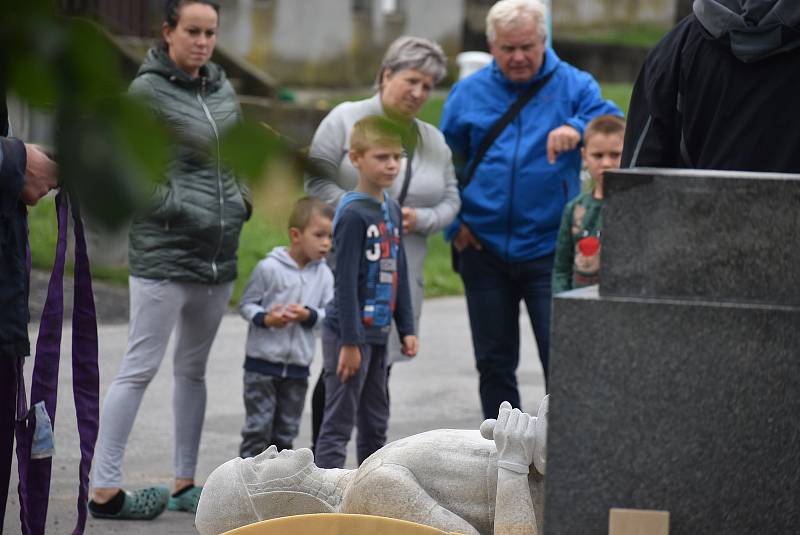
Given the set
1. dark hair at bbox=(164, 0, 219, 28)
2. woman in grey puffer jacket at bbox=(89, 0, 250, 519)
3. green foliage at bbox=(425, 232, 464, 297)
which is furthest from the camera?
green foliage at bbox=(425, 232, 464, 297)

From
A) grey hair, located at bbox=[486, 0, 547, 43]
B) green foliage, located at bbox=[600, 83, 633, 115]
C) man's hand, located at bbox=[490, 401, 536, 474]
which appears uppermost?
grey hair, located at bbox=[486, 0, 547, 43]

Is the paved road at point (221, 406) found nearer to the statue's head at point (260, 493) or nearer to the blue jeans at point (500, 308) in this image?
the blue jeans at point (500, 308)

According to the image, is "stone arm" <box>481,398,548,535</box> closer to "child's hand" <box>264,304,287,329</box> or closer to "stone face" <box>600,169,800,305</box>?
"stone face" <box>600,169,800,305</box>

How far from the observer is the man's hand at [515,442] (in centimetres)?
334

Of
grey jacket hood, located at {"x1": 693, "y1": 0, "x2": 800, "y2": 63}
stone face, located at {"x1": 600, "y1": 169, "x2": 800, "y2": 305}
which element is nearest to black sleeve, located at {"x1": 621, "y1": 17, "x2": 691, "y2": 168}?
grey jacket hood, located at {"x1": 693, "y1": 0, "x2": 800, "y2": 63}

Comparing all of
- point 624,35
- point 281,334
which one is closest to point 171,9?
point 281,334

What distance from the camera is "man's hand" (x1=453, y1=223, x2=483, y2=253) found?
20.7 feet

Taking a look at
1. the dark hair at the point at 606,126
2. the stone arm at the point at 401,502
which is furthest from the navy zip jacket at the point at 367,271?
the stone arm at the point at 401,502

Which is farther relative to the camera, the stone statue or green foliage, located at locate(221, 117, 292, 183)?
the stone statue

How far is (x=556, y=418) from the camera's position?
2668mm

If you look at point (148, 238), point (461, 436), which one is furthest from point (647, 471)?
point (148, 238)

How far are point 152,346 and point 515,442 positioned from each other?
2490mm

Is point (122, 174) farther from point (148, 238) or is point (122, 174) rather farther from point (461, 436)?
point (148, 238)

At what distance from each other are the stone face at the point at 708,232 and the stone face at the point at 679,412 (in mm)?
42
